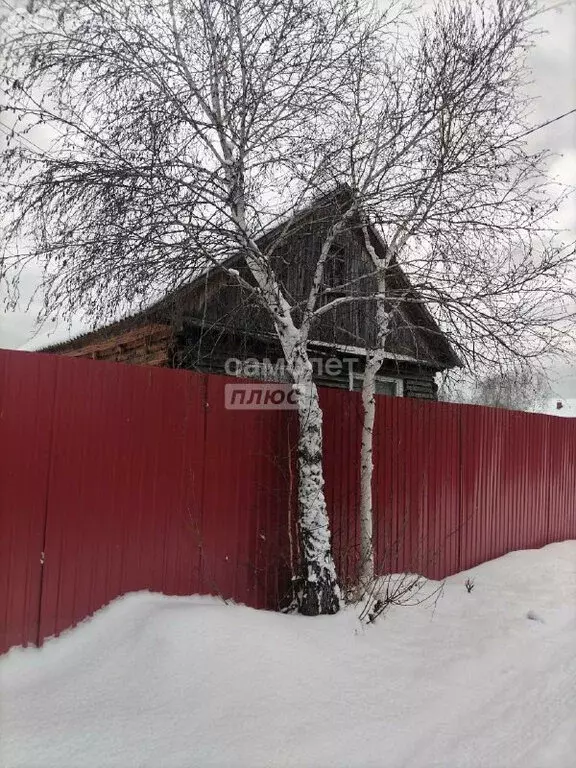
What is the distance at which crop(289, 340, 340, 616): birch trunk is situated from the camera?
4.14 m

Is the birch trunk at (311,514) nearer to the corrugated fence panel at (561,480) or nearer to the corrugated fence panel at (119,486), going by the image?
the corrugated fence panel at (119,486)

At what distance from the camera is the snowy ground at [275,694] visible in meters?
2.56

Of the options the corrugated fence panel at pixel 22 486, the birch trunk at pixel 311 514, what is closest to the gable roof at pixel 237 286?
the birch trunk at pixel 311 514

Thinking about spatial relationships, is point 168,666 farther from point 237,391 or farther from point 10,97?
point 10,97

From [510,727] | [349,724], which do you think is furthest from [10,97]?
[510,727]

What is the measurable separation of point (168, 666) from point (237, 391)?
2063 mm

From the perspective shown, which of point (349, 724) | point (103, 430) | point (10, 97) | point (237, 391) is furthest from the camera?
point (237, 391)

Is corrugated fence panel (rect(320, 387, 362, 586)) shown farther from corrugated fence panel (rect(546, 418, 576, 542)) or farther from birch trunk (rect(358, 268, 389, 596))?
corrugated fence panel (rect(546, 418, 576, 542))

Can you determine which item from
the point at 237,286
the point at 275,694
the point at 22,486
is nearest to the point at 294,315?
the point at 237,286

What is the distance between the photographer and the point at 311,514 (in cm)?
419

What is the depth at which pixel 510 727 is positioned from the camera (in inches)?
116

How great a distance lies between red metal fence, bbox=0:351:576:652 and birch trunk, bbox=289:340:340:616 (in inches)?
12.8

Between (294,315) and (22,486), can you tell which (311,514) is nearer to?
(22,486)

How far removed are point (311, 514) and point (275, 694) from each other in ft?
4.53
